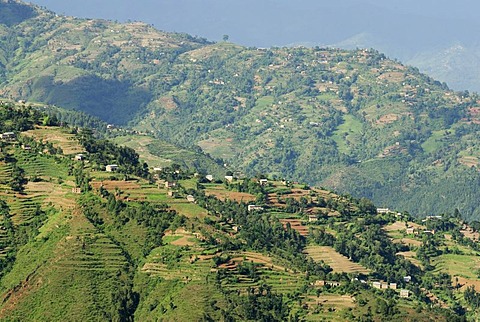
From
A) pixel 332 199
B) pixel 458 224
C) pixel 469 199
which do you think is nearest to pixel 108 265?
pixel 332 199

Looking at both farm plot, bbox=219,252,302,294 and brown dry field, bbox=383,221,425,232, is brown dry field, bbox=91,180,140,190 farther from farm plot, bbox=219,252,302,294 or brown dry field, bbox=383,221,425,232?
brown dry field, bbox=383,221,425,232

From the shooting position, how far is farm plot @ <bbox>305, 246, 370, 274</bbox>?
304 ft

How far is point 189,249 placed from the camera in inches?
2965

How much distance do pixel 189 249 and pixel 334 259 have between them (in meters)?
21.9

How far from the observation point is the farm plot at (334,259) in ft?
304

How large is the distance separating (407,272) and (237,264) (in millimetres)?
25102

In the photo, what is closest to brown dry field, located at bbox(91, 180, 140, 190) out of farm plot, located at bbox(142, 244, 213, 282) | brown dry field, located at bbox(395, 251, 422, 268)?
farm plot, located at bbox(142, 244, 213, 282)

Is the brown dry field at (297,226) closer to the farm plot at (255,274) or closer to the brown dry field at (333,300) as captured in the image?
the farm plot at (255,274)

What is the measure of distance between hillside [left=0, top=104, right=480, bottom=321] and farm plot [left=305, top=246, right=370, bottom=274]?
0.21 meters

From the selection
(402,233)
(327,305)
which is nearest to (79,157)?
(327,305)

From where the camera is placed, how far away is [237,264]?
248ft

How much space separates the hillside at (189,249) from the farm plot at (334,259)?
0.21 meters

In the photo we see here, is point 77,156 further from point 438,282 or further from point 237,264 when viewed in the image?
point 438,282

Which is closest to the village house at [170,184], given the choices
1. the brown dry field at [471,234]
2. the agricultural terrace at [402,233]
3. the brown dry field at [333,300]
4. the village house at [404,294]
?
Result: the agricultural terrace at [402,233]
